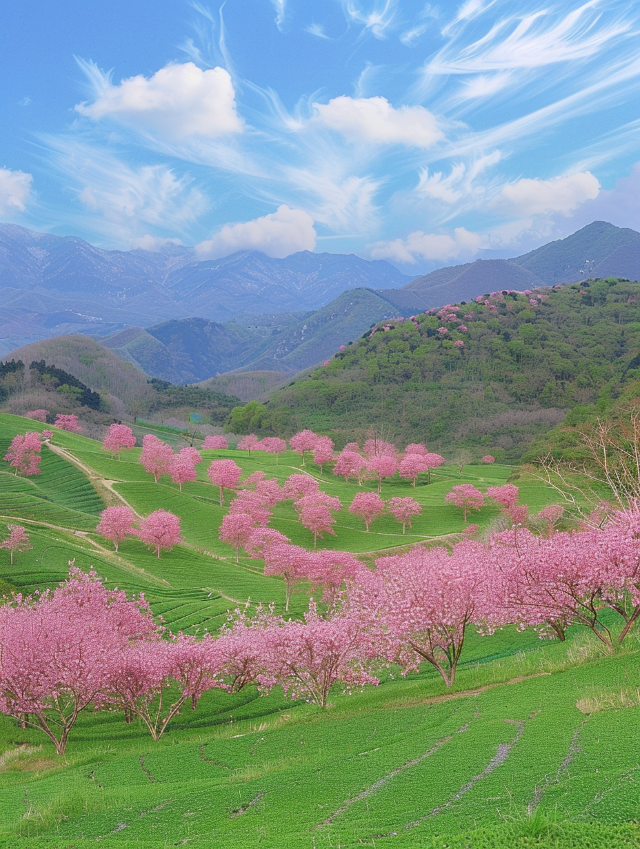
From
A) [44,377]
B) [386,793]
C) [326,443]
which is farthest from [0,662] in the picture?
[44,377]

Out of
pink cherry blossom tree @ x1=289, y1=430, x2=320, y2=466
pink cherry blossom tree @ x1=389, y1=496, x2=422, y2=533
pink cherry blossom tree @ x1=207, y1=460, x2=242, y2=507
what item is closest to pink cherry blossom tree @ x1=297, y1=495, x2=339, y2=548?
pink cherry blossom tree @ x1=389, y1=496, x2=422, y2=533

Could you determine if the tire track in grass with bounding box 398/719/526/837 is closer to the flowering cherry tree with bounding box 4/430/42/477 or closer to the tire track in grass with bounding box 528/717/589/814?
the tire track in grass with bounding box 528/717/589/814

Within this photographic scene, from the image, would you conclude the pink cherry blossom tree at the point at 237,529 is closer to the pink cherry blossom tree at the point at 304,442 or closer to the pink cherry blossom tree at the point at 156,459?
the pink cherry blossom tree at the point at 156,459

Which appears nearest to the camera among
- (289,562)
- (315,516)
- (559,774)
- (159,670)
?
(559,774)

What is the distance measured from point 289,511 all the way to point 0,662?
5232 cm

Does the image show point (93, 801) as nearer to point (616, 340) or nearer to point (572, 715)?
point (572, 715)

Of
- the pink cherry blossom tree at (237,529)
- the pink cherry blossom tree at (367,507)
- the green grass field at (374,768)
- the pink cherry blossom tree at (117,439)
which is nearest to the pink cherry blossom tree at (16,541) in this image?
the green grass field at (374,768)

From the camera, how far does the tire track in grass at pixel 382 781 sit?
7824 mm

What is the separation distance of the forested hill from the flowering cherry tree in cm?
6636

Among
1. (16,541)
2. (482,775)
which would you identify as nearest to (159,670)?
(482,775)

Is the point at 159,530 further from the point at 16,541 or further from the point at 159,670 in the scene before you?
the point at 159,670

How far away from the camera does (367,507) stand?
2539 inches

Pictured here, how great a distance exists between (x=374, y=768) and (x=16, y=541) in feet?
108

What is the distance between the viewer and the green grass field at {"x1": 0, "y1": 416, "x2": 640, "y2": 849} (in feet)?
22.0
